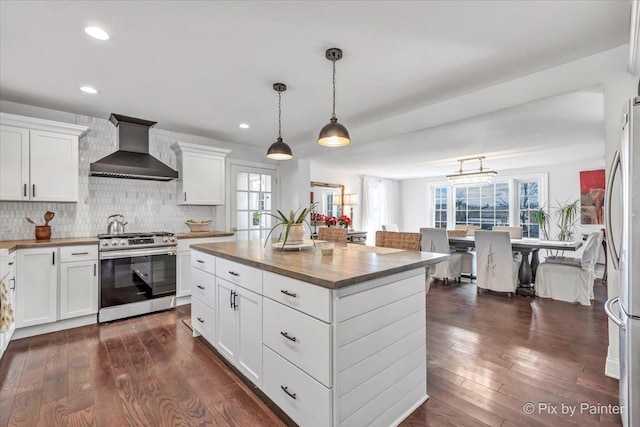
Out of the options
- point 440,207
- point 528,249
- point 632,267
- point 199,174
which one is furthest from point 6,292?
point 440,207

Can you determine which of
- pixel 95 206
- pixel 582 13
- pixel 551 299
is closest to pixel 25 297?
pixel 95 206

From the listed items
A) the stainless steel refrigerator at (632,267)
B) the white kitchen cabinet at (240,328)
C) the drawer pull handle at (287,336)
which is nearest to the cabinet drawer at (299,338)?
the drawer pull handle at (287,336)

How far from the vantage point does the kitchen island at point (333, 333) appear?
55.9 inches

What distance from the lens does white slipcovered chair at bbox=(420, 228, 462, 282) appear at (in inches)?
183

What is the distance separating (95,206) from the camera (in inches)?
147

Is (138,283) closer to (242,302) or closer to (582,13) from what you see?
(242,302)

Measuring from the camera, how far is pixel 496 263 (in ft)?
13.8

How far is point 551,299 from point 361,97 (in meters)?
3.69

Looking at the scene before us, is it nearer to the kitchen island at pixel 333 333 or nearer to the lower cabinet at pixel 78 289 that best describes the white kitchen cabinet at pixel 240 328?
the kitchen island at pixel 333 333

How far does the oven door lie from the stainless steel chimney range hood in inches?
37.0

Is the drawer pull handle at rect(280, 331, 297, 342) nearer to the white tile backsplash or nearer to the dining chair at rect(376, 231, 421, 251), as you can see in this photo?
the dining chair at rect(376, 231, 421, 251)

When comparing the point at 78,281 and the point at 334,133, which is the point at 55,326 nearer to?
the point at 78,281

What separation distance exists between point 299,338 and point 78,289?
2914 mm

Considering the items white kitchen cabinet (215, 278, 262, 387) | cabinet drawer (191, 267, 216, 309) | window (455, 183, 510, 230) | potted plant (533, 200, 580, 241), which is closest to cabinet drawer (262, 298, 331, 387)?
white kitchen cabinet (215, 278, 262, 387)
